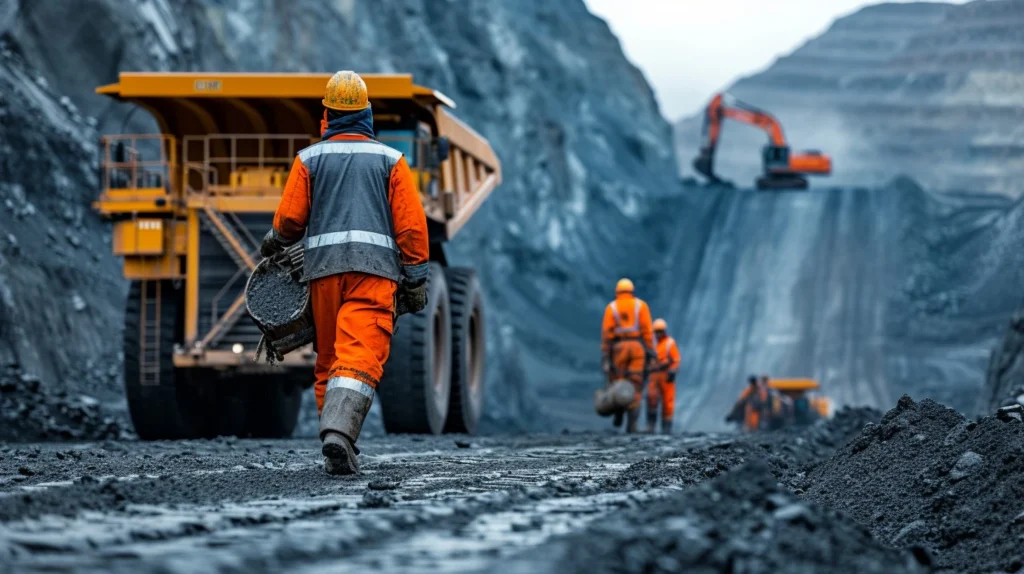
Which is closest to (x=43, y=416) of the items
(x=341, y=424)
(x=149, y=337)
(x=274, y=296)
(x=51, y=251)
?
(x=149, y=337)

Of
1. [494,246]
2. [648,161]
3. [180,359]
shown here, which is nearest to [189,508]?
[180,359]

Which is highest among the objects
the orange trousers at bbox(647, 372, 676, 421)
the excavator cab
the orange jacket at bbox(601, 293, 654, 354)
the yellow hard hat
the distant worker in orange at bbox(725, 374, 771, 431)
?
the excavator cab

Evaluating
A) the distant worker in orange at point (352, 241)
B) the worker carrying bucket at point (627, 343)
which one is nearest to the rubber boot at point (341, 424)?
the distant worker in orange at point (352, 241)

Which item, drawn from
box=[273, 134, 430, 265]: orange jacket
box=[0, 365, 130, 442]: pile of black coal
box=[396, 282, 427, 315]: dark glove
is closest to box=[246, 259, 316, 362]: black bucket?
box=[273, 134, 430, 265]: orange jacket

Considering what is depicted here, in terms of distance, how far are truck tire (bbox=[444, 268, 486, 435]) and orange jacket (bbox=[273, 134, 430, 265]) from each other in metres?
7.16

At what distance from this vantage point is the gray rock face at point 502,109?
24703 millimetres

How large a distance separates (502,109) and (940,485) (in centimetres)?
3816

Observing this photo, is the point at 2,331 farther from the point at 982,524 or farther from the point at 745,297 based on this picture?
the point at 745,297

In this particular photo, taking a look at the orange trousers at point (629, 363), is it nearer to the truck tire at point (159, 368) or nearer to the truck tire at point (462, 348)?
the truck tire at point (462, 348)

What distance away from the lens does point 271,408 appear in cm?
1591

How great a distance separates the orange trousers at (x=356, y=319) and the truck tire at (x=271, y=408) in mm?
7823

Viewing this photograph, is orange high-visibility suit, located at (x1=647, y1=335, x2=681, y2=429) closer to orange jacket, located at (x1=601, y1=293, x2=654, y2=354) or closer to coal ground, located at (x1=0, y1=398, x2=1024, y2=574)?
orange jacket, located at (x1=601, y1=293, x2=654, y2=354)

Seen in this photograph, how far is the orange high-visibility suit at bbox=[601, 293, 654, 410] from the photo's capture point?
16.9 meters

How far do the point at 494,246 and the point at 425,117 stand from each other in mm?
26677
